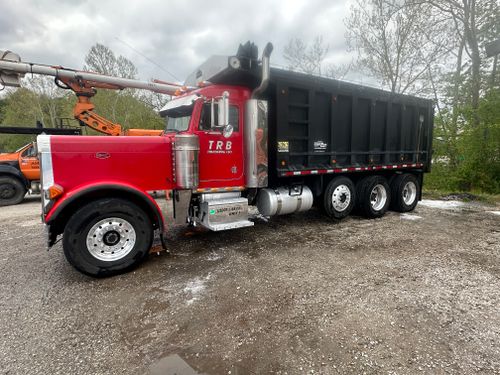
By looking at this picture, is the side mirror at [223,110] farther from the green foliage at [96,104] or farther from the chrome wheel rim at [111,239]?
the green foliage at [96,104]

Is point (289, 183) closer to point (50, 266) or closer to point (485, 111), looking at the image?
point (50, 266)

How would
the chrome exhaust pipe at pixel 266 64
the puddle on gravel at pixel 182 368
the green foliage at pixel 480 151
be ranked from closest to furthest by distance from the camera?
the puddle on gravel at pixel 182 368
the chrome exhaust pipe at pixel 266 64
the green foliage at pixel 480 151

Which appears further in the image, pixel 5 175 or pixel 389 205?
pixel 5 175

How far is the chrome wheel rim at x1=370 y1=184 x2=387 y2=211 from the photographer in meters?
6.91

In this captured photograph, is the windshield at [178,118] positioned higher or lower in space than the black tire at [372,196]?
higher

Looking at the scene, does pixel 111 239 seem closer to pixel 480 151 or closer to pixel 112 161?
pixel 112 161

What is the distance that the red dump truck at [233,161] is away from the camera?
370 centimetres

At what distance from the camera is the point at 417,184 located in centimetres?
761

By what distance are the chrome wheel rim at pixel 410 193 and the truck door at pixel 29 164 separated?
1201cm

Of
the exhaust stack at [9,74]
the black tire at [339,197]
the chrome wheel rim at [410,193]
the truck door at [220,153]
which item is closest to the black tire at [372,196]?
Answer: the black tire at [339,197]

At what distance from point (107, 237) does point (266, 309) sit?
236cm

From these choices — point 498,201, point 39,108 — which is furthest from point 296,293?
point 39,108

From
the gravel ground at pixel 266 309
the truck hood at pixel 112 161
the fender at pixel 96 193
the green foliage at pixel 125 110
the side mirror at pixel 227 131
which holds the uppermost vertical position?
the green foliage at pixel 125 110

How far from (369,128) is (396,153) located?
49.9 inches
